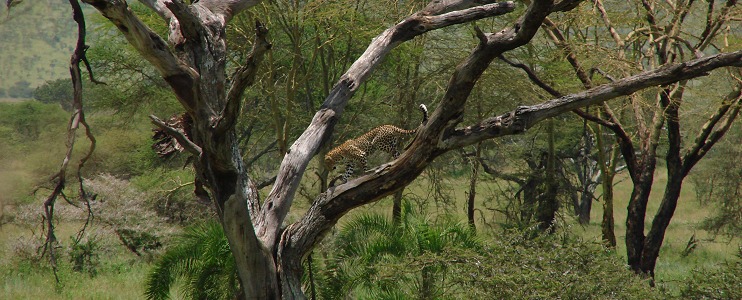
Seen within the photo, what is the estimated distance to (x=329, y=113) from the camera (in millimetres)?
5891

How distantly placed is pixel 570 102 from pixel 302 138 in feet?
6.29

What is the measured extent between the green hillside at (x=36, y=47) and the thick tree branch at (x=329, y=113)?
198ft

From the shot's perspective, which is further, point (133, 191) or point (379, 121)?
point (133, 191)

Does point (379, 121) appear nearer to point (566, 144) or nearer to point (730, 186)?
point (566, 144)

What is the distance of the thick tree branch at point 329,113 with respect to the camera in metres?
5.53

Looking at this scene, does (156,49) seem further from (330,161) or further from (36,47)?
(36,47)

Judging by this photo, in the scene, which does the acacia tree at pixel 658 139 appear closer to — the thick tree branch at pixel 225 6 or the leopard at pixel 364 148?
the leopard at pixel 364 148

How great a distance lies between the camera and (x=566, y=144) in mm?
18812

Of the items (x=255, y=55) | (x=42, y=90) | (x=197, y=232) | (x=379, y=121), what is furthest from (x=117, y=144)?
(x=42, y=90)

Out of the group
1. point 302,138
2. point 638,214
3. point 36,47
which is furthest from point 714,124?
point 36,47

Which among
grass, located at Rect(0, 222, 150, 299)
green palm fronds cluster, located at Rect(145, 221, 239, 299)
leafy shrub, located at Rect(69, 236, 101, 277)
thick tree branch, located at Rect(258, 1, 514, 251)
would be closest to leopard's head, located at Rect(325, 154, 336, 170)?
thick tree branch, located at Rect(258, 1, 514, 251)

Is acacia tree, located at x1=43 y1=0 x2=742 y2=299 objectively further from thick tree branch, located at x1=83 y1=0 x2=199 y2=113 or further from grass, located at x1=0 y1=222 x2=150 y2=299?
grass, located at x1=0 y1=222 x2=150 y2=299

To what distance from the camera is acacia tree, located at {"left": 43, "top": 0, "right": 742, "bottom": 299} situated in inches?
178

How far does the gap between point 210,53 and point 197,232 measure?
2.84 m
